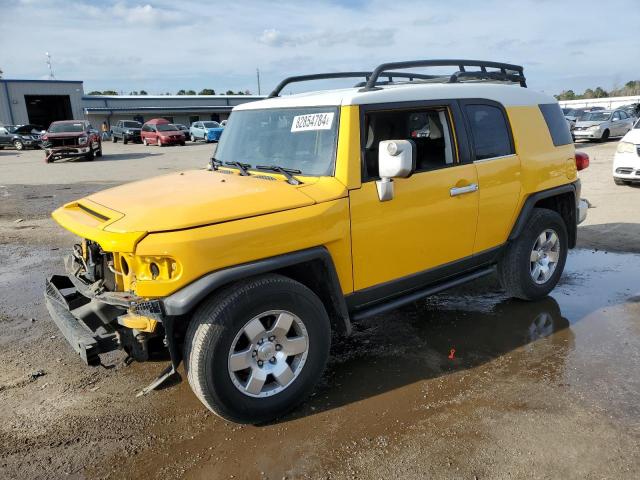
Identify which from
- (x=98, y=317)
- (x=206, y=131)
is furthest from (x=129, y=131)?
(x=98, y=317)

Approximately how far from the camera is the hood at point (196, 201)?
290 cm

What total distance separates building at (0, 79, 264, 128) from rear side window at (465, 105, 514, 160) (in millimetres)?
42127

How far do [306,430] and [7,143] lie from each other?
125 feet

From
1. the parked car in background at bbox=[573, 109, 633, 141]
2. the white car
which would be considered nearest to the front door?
the white car

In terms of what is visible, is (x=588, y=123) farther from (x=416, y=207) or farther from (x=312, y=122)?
(x=312, y=122)

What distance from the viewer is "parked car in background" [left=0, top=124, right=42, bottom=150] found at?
110 feet

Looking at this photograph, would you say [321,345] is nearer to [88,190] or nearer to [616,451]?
[616,451]

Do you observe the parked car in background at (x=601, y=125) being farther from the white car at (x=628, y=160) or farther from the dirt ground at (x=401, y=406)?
→ the dirt ground at (x=401, y=406)

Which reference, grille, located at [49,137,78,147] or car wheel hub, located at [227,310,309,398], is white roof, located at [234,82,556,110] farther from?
grille, located at [49,137,78,147]

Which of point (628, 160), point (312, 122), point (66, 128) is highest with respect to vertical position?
point (66, 128)

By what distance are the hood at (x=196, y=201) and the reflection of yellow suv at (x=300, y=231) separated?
0.01 meters

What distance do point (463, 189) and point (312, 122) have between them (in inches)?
52.5

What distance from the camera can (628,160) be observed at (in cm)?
1048

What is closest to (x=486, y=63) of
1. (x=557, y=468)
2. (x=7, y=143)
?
(x=557, y=468)
